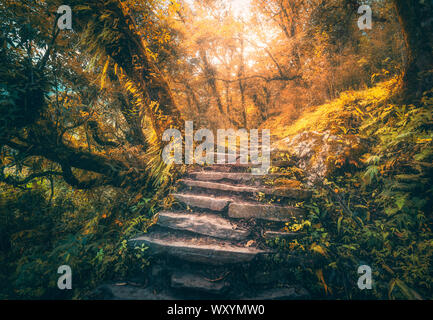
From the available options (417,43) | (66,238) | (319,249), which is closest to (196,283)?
(319,249)

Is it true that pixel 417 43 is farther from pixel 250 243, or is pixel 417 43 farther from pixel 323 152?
pixel 250 243

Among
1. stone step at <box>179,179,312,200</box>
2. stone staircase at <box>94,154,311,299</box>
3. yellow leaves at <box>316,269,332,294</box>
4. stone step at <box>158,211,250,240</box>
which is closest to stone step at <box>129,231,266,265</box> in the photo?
stone staircase at <box>94,154,311,299</box>

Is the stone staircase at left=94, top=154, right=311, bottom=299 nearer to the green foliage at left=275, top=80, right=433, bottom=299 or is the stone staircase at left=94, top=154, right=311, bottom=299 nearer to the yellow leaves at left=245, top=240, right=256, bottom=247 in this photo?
the yellow leaves at left=245, top=240, right=256, bottom=247

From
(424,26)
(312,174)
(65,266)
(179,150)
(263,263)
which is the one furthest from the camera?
(179,150)

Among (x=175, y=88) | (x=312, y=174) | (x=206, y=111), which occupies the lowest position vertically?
(x=312, y=174)

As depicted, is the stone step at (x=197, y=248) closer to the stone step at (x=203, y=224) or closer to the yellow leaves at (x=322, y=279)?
the stone step at (x=203, y=224)

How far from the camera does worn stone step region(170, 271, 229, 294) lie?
79.6 inches

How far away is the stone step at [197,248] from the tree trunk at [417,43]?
3.90m

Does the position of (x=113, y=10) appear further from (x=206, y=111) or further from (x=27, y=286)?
(x=206, y=111)

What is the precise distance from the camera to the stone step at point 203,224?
2.62 metres

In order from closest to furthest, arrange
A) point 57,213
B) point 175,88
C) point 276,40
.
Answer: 1. point 57,213
2. point 175,88
3. point 276,40

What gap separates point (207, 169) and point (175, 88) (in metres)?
5.21

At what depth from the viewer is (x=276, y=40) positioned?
8.04m

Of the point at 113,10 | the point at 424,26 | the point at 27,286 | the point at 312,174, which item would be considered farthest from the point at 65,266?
the point at 424,26
